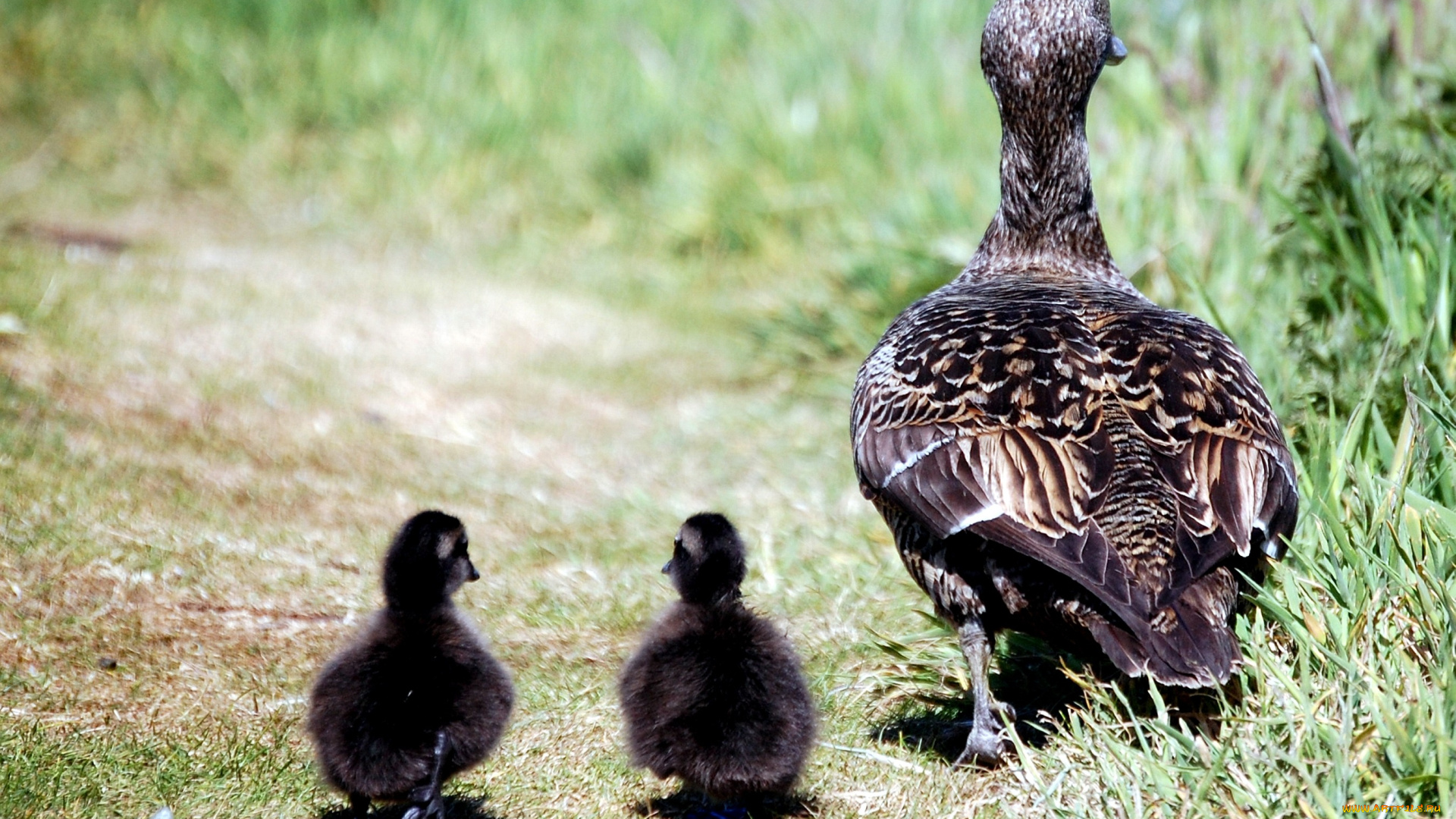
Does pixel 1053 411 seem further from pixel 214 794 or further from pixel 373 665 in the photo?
pixel 214 794

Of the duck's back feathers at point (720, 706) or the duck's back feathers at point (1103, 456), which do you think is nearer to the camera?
the duck's back feathers at point (1103, 456)

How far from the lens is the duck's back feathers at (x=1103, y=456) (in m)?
3.40

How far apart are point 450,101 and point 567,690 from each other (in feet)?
22.3

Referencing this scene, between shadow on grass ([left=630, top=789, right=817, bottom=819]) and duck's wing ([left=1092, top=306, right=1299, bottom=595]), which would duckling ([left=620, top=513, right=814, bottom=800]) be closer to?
shadow on grass ([left=630, top=789, right=817, bottom=819])

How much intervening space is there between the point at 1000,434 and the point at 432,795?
1648mm

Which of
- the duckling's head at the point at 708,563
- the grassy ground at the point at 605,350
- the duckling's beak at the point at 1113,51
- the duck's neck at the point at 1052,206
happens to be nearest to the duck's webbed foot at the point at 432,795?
the grassy ground at the point at 605,350

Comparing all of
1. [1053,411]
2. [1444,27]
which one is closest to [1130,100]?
[1444,27]

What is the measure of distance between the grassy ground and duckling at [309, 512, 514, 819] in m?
0.27

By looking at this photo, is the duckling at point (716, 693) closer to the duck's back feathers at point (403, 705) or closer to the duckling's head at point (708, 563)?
the duckling's head at point (708, 563)

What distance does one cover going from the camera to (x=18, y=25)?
10695 mm

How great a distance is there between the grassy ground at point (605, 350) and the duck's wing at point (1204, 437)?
29 centimetres

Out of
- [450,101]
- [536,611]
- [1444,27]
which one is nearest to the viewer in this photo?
[536,611]

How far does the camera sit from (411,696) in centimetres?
358

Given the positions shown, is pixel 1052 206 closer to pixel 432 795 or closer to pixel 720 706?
pixel 720 706
